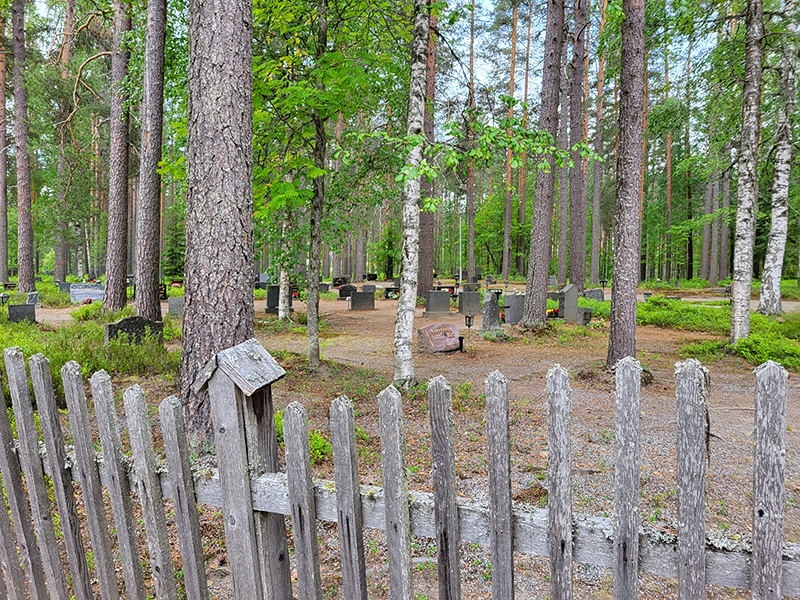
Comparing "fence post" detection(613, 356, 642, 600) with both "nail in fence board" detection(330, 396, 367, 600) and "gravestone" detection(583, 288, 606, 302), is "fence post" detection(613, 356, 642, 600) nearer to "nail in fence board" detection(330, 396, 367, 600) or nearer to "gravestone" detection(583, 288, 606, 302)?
"nail in fence board" detection(330, 396, 367, 600)

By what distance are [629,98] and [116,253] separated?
1175 cm

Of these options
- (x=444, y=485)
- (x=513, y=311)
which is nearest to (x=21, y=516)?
(x=444, y=485)

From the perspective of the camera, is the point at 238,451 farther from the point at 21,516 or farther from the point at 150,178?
the point at 150,178

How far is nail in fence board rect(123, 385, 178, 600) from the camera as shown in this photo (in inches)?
62.1

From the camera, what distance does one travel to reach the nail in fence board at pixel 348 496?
1335mm

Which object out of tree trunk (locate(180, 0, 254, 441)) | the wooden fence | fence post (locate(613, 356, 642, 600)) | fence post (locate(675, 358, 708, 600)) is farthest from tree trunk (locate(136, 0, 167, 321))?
fence post (locate(675, 358, 708, 600))

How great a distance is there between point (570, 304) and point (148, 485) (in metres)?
13.8

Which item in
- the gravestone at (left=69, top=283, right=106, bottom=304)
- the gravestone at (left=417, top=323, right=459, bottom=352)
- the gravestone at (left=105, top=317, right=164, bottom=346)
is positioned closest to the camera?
the gravestone at (left=105, top=317, right=164, bottom=346)

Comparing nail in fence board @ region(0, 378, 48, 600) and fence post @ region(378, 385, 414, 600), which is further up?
fence post @ region(378, 385, 414, 600)

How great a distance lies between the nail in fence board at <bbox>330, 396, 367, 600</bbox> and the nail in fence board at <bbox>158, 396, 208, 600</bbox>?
56 centimetres

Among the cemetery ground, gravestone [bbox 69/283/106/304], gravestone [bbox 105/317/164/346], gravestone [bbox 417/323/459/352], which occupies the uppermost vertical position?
gravestone [bbox 69/283/106/304]

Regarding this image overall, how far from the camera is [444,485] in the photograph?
50.8 inches

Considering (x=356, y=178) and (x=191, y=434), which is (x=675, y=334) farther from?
(x=191, y=434)

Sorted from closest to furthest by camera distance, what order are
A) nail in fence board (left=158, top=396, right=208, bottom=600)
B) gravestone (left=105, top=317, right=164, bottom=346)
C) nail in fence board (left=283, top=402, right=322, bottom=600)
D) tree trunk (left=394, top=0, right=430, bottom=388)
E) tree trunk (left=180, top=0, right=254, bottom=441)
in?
nail in fence board (left=283, top=402, right=322, bottom=600) → nail in fence board (left=158, top=396, right=208, bottom=600) → tree trunk (left=180, top=0, right=254, bottom=441) → tree trunk (left=394, top=0, right=430, bottom=388) → gravestone (left=105, top=317, right=164, bottom=346)
